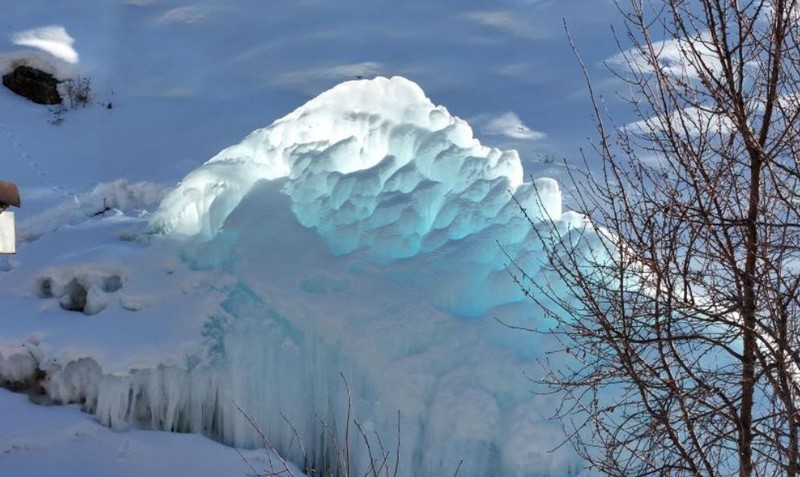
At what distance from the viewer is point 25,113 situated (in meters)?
12.0

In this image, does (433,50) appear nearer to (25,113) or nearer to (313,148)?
(25,113)

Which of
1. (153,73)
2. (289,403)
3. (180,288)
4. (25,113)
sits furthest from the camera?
(153,73)

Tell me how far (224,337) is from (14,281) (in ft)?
5.97

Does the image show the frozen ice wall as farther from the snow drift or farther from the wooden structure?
the wooden structure

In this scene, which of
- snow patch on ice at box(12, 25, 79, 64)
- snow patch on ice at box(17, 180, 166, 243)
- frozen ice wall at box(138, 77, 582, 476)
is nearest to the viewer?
frozen ice wall at box(138, 77, 582, 476)

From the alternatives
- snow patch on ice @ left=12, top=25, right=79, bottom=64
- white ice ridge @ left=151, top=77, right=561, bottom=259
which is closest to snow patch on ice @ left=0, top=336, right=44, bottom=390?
white ice ridge @ left=151, top=77, right=561, bottom=259

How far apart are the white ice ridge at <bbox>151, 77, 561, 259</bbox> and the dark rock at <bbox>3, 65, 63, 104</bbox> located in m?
4.59

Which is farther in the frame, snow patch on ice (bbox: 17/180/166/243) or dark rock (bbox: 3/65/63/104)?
dark rock (bbox: 3/65/63/104)

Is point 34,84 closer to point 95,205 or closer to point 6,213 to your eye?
point 95,205

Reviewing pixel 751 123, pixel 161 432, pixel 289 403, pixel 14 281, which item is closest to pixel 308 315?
pixel 289 403

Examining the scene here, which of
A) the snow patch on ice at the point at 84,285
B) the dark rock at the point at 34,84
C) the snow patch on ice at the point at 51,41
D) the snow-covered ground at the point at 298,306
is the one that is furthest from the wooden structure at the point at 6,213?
the snow patch on ice at the point at 51,41

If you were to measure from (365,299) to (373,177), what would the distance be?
3.08ft

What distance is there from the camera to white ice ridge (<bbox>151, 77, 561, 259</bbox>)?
7805 millimetres

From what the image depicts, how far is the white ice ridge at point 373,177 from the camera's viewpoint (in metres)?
7.80
